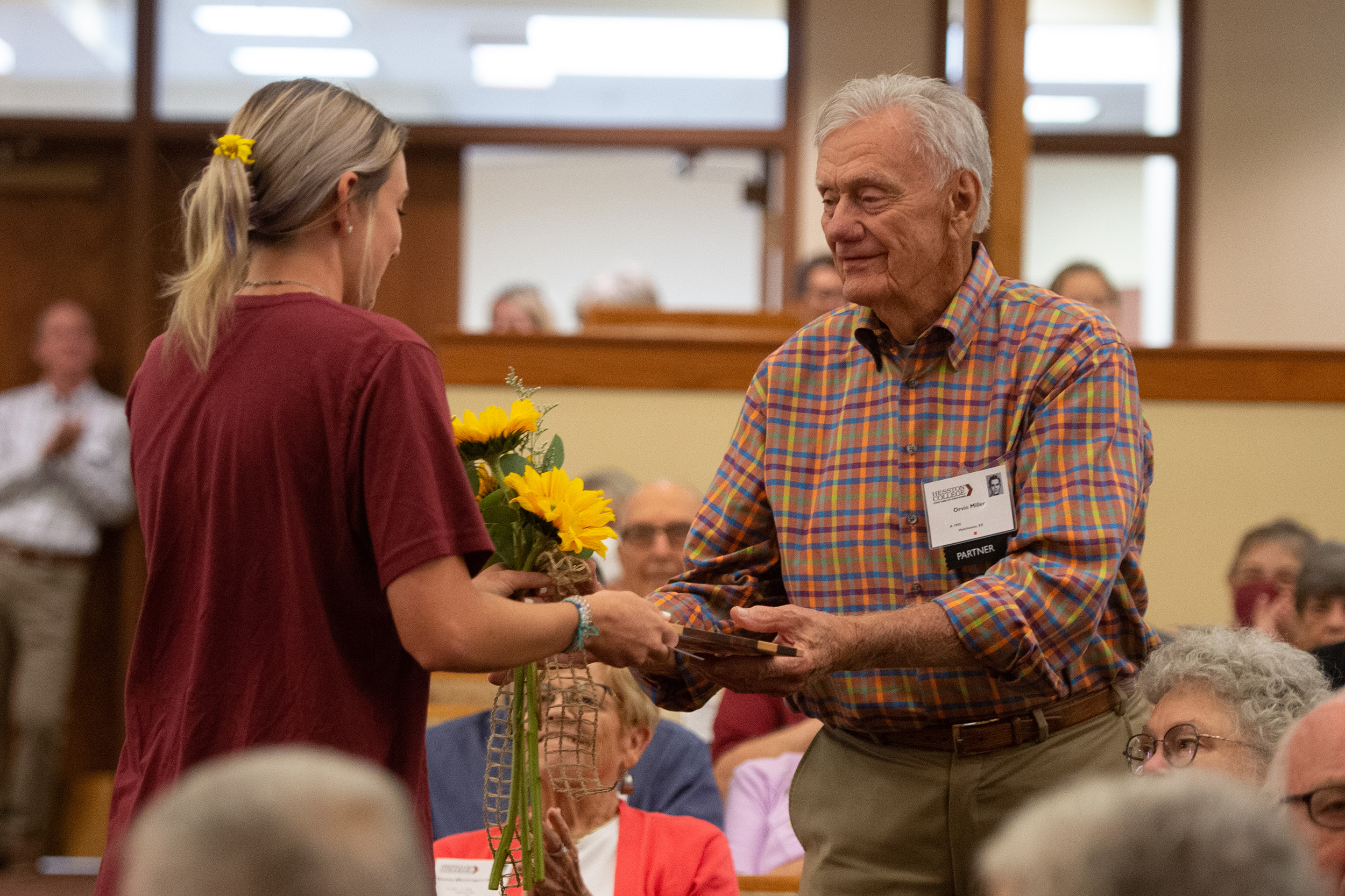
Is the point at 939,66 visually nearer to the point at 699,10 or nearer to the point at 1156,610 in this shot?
the point at 699,10

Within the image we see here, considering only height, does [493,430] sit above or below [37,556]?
above

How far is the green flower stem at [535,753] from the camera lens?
173 centimetres

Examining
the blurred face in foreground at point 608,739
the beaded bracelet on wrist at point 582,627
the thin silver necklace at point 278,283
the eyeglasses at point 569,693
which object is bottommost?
the blurred face in foreground at point 608,739

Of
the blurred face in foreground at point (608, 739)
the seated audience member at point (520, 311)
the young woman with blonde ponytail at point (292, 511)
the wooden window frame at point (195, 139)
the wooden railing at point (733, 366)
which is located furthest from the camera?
the wooden window frame at point (195, 139)

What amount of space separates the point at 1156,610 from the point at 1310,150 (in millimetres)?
3353

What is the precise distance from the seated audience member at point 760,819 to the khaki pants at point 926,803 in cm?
122

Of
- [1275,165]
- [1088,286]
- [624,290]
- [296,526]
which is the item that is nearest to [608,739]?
[296,526]

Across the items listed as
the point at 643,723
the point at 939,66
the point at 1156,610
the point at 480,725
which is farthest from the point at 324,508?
the point at 939,66

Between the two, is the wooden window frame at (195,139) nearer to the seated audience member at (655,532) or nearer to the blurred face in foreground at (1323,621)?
the seated audience member at (655,532)

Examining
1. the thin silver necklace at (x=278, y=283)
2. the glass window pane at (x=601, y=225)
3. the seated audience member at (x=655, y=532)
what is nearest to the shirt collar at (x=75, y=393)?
the seated audience member at (x=655, y=532)

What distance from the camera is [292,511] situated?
139cm

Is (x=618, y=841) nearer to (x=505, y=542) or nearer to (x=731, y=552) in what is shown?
(x=731, y=552)

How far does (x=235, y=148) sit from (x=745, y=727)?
2.30 metres

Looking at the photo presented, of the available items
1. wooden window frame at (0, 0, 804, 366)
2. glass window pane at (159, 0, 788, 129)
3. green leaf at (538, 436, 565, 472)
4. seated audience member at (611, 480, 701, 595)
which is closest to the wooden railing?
seated audience member at (611, 480, 701, 595)
